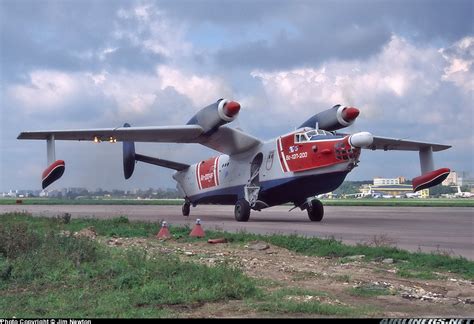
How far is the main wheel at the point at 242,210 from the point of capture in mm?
25344

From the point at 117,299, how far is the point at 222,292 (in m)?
1.37

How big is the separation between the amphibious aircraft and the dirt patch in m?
9.46

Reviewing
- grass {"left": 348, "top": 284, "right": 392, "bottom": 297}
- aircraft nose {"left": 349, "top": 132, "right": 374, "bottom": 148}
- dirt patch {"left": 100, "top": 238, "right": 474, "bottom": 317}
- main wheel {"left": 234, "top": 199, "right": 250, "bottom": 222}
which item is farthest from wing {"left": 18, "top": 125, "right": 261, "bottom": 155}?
grass {"left": 348, "top": 284, "right": 392, "bottom": 297}

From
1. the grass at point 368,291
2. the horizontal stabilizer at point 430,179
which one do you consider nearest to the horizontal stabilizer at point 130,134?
the horizontal stabilizer at point 430,179

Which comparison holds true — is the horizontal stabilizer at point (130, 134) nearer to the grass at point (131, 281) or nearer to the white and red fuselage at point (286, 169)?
the white and red fuselage at point (286, 169)

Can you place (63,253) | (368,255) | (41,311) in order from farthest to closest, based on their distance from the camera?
(368,255) < (63,253) < (41,311)

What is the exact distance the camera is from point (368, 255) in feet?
40.4

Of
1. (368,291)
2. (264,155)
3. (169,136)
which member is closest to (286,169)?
(264,155)

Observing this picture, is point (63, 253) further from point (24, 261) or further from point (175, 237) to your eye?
point (175, 237)

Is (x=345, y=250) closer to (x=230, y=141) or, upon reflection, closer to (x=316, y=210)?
(x=316, y=210)

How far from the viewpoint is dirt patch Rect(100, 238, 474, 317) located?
283 inches

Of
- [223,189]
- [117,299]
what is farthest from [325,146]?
[117,299]

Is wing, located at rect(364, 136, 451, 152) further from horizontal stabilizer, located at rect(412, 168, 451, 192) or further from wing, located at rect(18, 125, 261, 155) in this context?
wing, located at rect(18, 125, 261, 155)

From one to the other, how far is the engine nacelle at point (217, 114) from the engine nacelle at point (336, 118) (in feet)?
11.8
